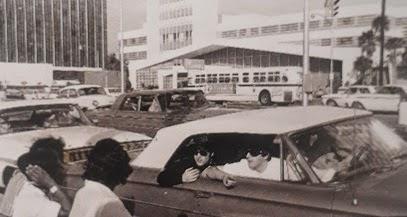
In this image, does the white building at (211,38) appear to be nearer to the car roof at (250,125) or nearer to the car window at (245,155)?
the car roof at (250,125)

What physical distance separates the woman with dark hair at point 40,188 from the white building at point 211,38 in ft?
3.53

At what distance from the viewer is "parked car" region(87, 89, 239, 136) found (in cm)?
362

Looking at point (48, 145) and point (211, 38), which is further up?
point (211, 38)

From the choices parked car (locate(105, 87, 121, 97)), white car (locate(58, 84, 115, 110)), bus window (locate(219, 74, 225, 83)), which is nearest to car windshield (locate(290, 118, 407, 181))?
white car (locate(58, 84, 115, 110))

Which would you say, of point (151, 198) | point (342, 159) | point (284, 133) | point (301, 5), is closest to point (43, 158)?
point (151, 198)

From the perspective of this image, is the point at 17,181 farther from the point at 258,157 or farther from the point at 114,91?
the point at 114,91

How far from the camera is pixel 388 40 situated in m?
2.33

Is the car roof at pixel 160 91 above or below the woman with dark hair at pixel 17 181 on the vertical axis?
above

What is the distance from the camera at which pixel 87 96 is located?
4.45 m

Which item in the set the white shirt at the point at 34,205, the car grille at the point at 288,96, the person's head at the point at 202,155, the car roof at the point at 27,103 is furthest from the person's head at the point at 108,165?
the car grille at the point at 288,96

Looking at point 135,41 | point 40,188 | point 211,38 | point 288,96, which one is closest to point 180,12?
point 211,38

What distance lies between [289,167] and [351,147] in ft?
1.22

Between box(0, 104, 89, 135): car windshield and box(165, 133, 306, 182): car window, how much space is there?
5.24 feet

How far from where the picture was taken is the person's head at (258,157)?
Result: 1.98 m
